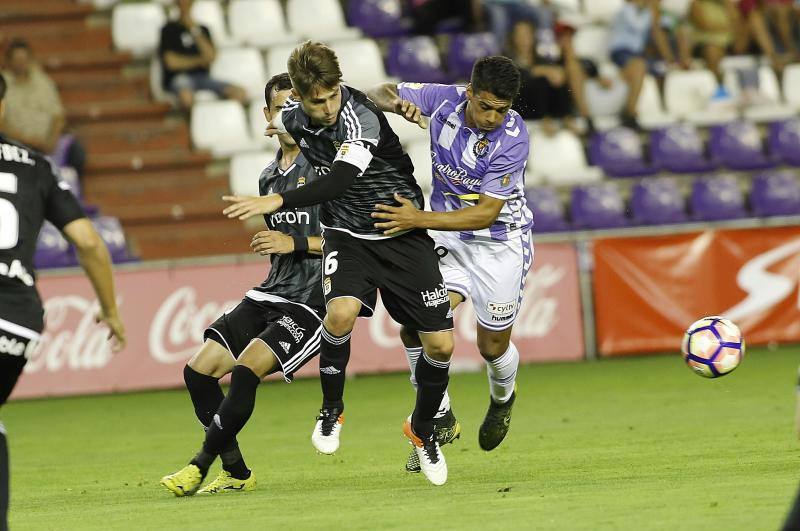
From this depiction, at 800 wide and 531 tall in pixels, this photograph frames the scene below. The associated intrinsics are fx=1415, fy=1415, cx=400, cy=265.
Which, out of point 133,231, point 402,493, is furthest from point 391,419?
point 133,231

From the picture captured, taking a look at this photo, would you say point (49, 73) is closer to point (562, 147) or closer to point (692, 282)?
point (562, 147)

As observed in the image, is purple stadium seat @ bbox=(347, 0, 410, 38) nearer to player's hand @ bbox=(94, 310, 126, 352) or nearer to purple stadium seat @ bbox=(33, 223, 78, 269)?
purple stadium seat @ bbox=(33, 223, 78, 269)

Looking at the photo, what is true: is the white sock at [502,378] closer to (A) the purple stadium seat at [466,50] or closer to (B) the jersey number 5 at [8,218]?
(B) the jersey number 5 at [8,218]

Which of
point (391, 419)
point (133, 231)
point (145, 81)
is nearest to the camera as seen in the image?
point (391, 419)

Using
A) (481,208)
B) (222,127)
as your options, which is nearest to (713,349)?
(481,208)

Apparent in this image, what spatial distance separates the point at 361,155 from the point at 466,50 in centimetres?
1106

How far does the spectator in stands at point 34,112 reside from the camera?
1659 cm

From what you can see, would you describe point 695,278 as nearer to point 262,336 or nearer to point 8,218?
point 262,336

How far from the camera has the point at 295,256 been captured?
8242 mm

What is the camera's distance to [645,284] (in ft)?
50.4

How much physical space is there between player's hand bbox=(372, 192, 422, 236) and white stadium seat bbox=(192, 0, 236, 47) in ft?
37.4

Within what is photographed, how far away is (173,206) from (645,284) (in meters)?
Result: 5.82

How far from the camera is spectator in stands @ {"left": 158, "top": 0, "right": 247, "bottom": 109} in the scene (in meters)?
17.5

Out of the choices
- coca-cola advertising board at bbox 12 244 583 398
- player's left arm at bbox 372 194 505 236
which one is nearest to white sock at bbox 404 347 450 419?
player's left arm at bbox 372 194 505 236
